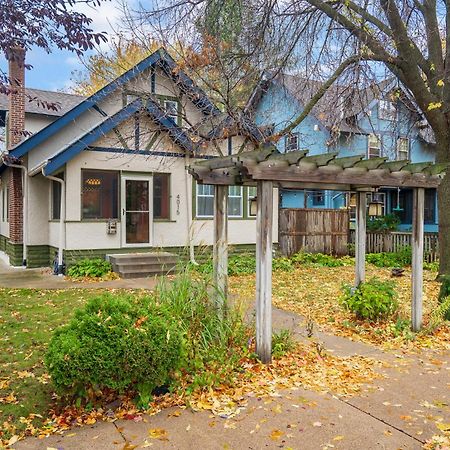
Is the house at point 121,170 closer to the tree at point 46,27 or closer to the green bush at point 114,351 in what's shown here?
the tree at point 46,27

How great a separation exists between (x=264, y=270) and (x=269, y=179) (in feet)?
3.11

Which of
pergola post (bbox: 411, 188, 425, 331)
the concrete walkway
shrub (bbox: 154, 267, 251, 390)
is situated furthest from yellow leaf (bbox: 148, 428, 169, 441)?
pergola post (bbox: 411, 188, 425, 331)

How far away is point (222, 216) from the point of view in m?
4.93

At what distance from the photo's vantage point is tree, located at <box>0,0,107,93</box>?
161 inches

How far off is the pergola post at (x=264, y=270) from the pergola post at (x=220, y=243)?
451mm

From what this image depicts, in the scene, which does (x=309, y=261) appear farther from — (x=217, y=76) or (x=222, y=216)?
(x=222, y=216)

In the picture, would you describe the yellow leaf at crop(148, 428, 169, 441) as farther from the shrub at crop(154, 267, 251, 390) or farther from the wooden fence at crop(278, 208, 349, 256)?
the wooden fence at crop(278, 208, 349, 256)

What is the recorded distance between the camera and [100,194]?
1126cm

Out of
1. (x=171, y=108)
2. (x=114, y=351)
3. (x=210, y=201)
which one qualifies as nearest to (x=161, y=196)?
(x=210, y=201)

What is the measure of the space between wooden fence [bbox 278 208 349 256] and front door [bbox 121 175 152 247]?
14.6 ft

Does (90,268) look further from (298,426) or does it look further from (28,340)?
(298,426)

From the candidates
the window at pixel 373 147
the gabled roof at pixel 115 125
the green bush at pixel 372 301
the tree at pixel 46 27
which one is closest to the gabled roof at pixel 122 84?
the gabled roof at pixel 115 125

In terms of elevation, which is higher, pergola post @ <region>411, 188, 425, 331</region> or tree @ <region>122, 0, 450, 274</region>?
tree @ <region>122, 0, 450, 274</region>

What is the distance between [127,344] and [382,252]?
13133 mm
